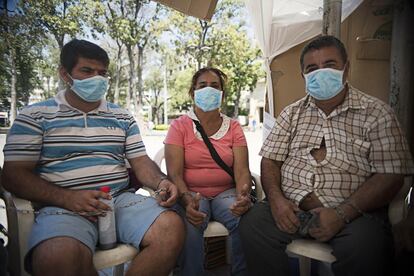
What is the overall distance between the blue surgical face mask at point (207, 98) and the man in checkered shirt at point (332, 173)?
0.49 meters

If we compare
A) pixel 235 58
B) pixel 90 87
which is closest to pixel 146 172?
pixel 90 87

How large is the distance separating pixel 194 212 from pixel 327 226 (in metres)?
0.70

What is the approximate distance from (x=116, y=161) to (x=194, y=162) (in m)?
0.53

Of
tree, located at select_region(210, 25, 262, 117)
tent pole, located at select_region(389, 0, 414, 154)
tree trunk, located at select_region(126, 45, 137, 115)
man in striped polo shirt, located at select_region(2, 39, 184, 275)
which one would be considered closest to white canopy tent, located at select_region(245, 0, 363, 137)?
tent pole, located at select_region(389, 0, 414, 154)

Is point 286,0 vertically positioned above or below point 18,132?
above

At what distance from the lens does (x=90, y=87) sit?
182 cm

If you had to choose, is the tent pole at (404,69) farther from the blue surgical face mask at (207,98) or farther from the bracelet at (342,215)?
the blue surgical face mask at (207,98)

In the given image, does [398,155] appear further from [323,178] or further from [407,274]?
[407,274]

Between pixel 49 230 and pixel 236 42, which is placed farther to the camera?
pixel 236 42

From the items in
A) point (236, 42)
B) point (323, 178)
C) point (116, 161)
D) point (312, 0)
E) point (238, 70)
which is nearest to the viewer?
point (323, 178)

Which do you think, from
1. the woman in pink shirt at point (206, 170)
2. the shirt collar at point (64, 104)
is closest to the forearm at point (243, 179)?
the woman in pink shirt at point (206, 170)

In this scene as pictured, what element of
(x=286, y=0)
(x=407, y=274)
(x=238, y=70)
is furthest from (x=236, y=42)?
(x=407, y=274)

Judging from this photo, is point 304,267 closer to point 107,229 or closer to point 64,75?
point 107,229

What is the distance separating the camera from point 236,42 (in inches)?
470
